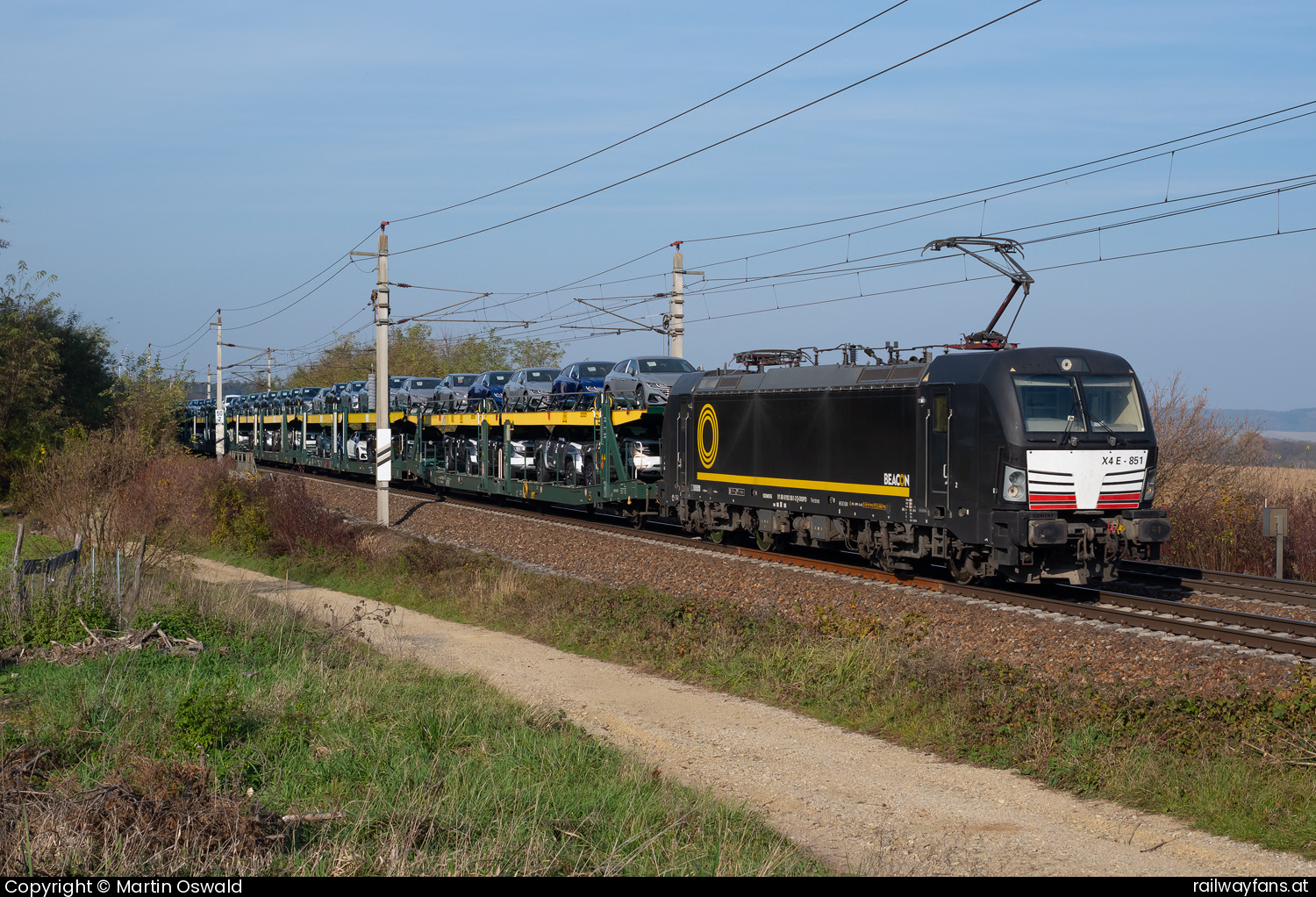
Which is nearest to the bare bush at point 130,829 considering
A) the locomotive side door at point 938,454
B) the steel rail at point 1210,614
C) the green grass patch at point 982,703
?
the green grass patch at point 982,703

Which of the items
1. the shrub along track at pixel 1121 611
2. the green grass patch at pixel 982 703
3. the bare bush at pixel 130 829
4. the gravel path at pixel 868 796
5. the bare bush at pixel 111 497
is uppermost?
the bare bush at pixel 111 497

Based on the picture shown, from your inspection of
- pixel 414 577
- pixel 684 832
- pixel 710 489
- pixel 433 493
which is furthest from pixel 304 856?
pixel 433 493

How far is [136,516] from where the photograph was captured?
2080cm

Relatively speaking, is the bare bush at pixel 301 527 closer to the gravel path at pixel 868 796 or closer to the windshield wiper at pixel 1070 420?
the gravel path at pixel 868 796

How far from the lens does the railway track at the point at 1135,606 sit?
12.4 meters

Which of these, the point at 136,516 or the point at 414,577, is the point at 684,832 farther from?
the point at 136,516

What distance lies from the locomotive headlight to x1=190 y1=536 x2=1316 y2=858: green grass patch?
2.43 meters

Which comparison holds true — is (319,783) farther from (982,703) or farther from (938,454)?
(938,454)

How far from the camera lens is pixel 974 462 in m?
15.3

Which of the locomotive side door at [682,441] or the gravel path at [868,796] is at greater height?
the locomotive side door at [682,441]

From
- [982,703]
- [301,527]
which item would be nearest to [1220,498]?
[982,703]

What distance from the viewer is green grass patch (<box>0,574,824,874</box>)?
5.70 meters

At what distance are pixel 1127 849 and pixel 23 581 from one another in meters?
11.3

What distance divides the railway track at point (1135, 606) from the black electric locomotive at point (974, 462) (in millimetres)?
389
